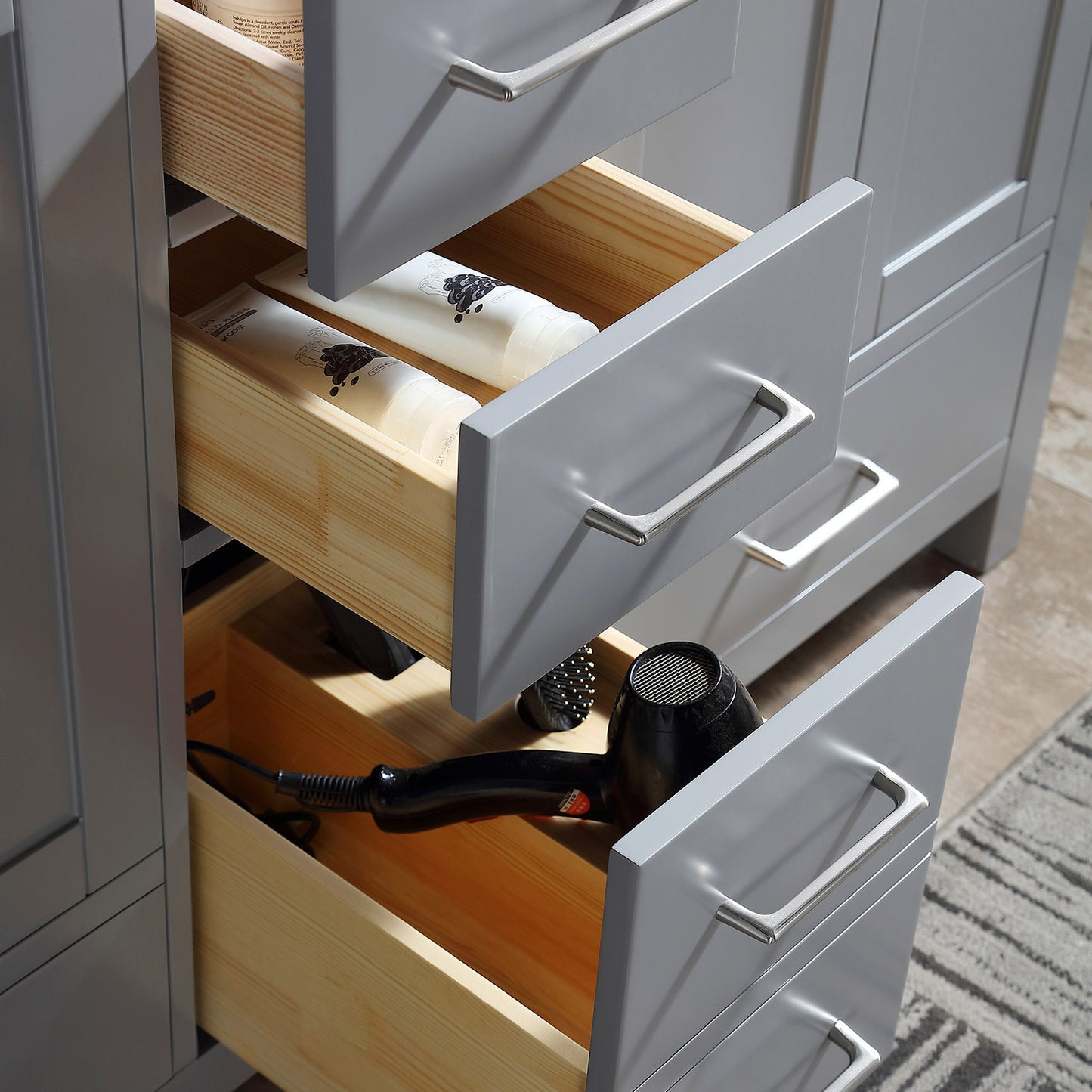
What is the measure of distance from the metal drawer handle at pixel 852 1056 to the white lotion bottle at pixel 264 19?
24.0 inches

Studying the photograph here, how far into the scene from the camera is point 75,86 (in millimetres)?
644

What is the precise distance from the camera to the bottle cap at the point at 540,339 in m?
0.82

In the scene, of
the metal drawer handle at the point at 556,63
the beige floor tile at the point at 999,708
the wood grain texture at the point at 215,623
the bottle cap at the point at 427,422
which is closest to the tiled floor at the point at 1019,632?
the beige floor tile at the point at 999,708

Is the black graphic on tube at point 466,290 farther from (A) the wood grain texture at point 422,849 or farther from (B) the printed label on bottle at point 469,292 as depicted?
(A) the wood grain texture at point 422,849

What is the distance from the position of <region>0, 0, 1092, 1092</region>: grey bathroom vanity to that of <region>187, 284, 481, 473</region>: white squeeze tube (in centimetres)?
5

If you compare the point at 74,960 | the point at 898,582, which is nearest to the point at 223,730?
the point at 74,960

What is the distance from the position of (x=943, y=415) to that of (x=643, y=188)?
2.42 feet

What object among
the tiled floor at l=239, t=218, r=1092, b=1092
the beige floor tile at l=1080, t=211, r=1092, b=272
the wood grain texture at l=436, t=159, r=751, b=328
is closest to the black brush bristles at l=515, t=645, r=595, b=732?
the wood grain texture at l=436, t=159, r=751, b=328

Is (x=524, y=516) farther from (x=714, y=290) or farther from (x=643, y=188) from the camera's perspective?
(x=643, y=188)

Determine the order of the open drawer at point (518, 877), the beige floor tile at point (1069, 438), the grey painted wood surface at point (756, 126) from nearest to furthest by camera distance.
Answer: the open drawer at point (518, 877)
the grey painted wood surface at point (756, 126)
the beige floor tile at point (1069, 438)

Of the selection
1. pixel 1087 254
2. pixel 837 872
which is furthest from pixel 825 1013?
pixel 1087 254

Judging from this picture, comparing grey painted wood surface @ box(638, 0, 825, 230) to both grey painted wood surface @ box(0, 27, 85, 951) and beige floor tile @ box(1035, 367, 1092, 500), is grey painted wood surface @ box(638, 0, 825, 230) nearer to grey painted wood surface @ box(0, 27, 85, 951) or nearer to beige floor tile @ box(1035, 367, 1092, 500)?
grey painted wood surface @ box(0, 27, 85, 951)

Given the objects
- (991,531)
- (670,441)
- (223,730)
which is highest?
(670,441)

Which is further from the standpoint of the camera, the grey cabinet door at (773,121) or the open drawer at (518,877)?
the grey cabinet door at (773,121)
